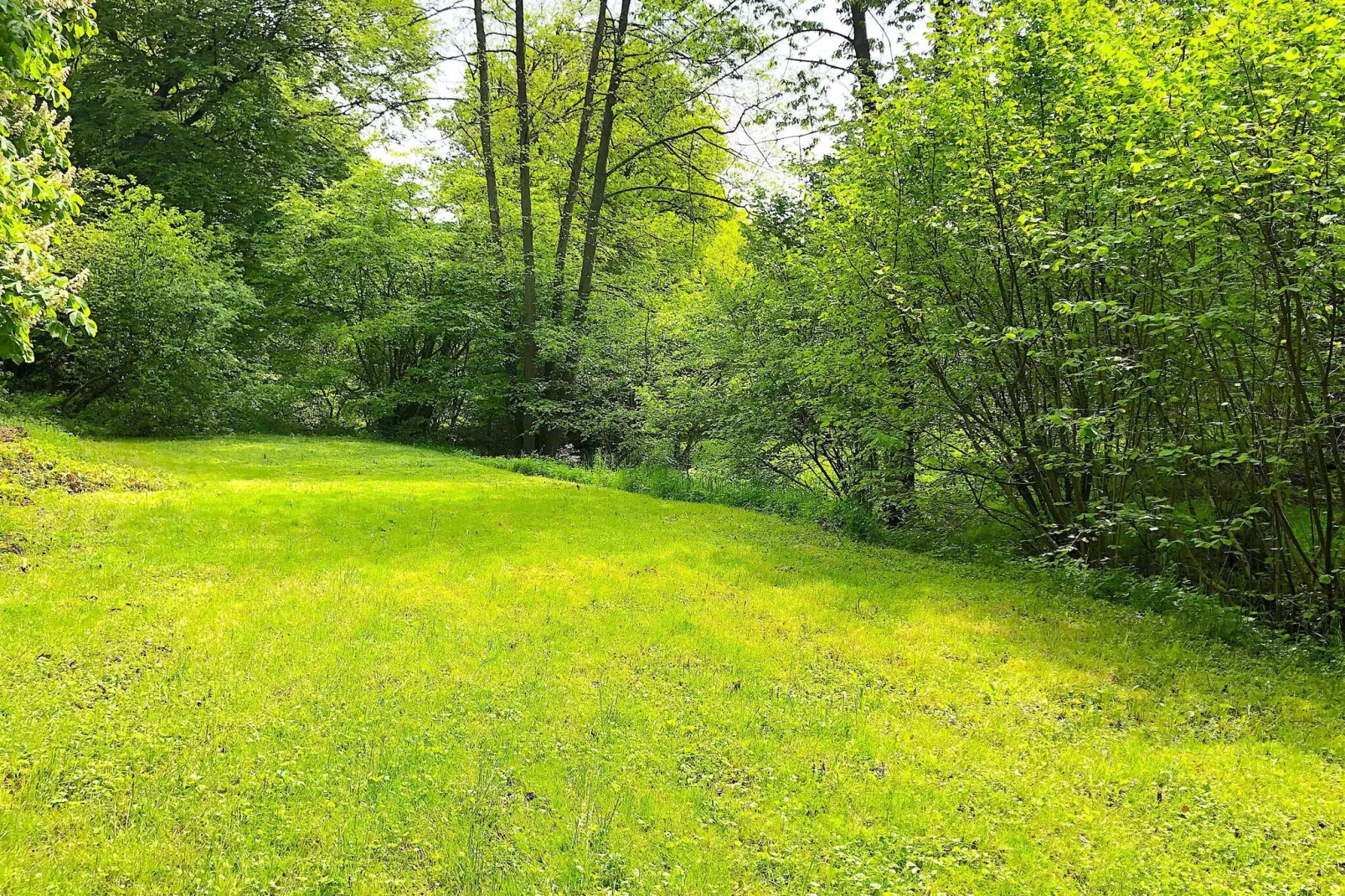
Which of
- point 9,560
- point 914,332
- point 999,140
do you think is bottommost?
point 9,560

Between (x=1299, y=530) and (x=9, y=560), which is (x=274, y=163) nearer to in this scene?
(x=9, y=560)

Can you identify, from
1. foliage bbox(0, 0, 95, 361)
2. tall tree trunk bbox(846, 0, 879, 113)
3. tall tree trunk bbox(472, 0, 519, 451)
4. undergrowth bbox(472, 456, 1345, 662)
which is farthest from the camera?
tall tree trunk bbox(472, 0, 519, 451)

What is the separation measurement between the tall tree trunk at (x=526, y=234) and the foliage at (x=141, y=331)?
6063 millimetres

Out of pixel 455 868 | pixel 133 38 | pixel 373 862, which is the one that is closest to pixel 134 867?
pixel 373 862

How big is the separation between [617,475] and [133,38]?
1719cm

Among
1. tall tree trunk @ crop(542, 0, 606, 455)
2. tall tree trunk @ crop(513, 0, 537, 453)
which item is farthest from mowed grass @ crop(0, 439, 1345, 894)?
tall tree trunk @ crop(513, 0, 537, 453)

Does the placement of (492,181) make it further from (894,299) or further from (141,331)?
(894,299)

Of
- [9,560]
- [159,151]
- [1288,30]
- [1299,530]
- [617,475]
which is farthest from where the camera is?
[159,151]

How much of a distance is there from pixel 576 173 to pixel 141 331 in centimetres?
961

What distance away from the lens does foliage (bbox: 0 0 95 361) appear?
12.1 ft

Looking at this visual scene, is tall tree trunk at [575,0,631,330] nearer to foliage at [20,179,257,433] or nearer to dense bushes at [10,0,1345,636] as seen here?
dense bushes at [10,0,1345,636]

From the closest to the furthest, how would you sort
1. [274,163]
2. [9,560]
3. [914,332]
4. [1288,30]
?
[1288,30], [9,560], [914,332], [274,163]

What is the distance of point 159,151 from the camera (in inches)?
683

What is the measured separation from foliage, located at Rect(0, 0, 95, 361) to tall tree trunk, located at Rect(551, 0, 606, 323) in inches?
505
